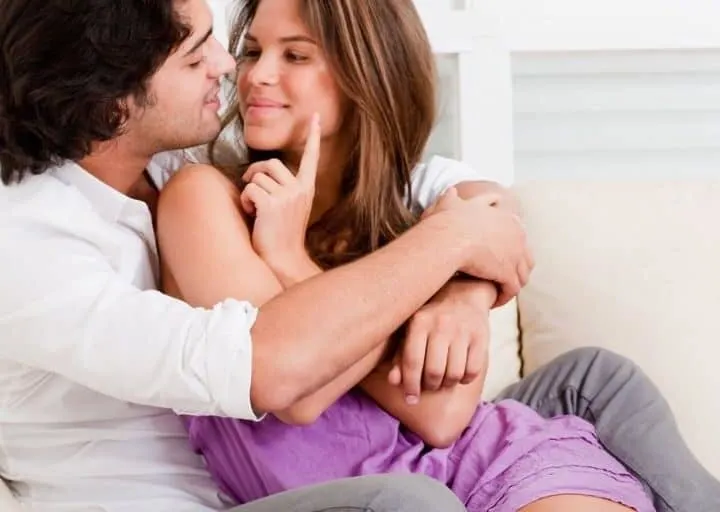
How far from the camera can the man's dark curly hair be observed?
1203mm

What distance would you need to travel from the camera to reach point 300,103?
149 cm

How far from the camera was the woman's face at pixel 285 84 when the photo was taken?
148 cm

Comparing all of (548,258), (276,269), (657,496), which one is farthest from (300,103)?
(657,496)

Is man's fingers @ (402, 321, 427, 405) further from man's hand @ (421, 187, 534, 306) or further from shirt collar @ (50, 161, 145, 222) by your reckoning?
shirt collar @ (50, 161, 145, 222)

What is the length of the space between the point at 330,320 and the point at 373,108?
0.46 metres

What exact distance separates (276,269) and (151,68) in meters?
0.29

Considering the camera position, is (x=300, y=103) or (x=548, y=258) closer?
(x=300, y=103)

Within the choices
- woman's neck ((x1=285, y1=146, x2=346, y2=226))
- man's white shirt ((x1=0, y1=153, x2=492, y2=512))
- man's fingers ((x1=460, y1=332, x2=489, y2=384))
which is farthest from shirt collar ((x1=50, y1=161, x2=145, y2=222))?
man's fingers ((x1=460, y1=332, x2=489, y2=384))

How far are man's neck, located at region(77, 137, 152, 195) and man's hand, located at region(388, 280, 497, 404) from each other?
0.41 m

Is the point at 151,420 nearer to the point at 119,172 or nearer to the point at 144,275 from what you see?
the point at 144,275

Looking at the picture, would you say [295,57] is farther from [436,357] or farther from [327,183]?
[436,357]

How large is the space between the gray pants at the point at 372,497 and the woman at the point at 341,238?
146 mm

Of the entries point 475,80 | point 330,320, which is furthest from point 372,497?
point 475,80

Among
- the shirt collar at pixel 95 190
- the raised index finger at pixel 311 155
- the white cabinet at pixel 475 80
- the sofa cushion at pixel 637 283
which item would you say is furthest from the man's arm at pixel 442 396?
the white cabinet at pixel 475 80
